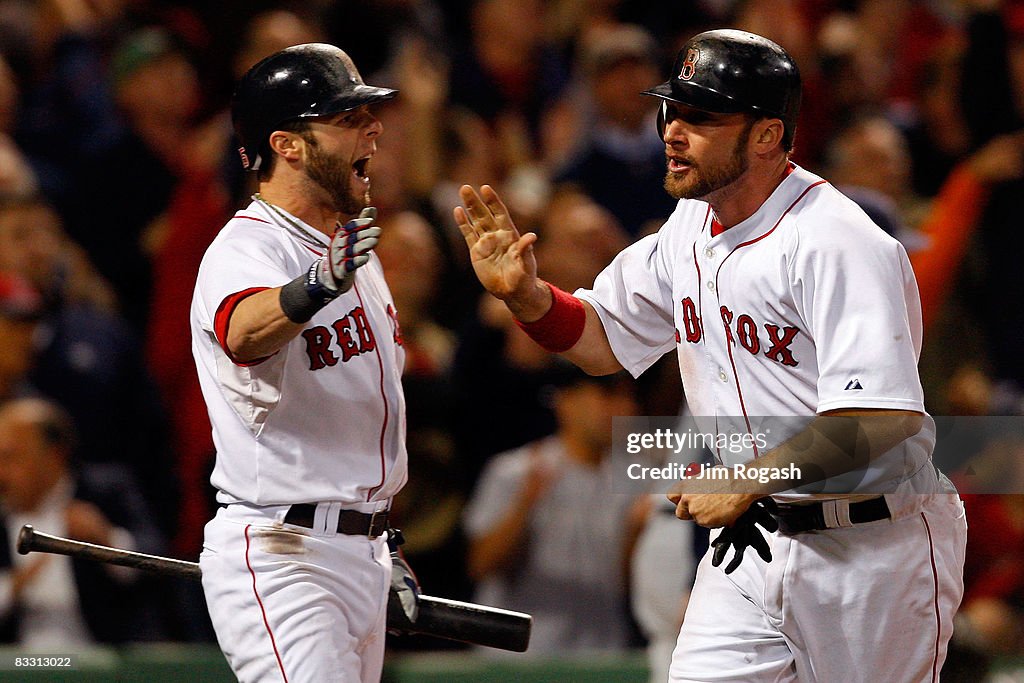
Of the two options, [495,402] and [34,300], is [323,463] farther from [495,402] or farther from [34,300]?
[34,300]

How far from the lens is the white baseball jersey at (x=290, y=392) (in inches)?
136

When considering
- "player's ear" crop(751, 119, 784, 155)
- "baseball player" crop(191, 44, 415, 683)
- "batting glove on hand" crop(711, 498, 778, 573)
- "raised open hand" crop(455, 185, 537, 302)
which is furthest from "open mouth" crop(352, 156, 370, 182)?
"batting glove on hand" crop(711, 498, 778, 573)

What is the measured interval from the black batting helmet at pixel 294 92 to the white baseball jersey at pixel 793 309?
89 cm

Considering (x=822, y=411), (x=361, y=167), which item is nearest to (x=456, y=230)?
(x=361, y=167)

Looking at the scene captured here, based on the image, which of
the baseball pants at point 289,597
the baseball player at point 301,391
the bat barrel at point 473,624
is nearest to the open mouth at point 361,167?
the baseball player at point 301,391

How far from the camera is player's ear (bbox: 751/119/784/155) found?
3.49 meters

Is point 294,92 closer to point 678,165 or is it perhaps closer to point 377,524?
point 678,165

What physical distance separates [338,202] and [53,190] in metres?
3.44

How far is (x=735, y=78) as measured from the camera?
3416 mm

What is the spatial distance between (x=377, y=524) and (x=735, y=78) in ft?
4.52

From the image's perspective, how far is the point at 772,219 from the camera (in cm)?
345

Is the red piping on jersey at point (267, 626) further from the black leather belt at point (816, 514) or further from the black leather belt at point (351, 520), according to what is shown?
the black leather belt at point (816, 514)

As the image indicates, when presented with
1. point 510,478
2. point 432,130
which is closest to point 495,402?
point 510,478

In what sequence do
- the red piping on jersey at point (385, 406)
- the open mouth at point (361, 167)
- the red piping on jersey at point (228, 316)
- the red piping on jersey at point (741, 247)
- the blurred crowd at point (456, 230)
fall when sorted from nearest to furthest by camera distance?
the red piping on jersey at point (228, 316) < the red piping on jersey at point (741, 247) < the red piping on jersey at point (385, 406) < the open mouth at point (361, 167) < the blurred crowd at point (456, 230)
